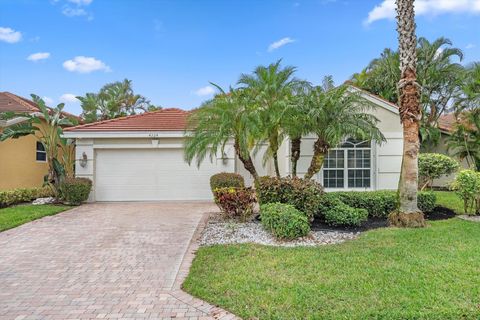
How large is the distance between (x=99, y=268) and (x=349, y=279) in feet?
15.8

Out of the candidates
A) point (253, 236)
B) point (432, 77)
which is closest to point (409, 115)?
point (253, 236)

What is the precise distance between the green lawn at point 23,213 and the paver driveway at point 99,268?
0.45 m

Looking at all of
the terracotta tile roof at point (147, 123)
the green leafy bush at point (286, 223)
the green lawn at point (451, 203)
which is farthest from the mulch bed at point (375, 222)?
the terracotta tile roof at point (147, 123)

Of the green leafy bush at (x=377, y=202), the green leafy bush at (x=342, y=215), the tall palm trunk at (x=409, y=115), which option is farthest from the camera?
the green leafy bush at (x=377, y=202)

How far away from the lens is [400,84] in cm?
976

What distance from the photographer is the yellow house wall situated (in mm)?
16484

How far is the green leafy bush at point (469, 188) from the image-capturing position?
34.1ft

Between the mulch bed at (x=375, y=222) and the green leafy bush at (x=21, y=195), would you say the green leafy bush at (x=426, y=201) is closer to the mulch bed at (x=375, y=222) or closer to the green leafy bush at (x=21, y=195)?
the mulch bed at (x=375, y=222)

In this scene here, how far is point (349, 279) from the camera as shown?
555 centimetres

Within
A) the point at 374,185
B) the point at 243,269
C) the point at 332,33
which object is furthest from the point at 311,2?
the point at 243,269

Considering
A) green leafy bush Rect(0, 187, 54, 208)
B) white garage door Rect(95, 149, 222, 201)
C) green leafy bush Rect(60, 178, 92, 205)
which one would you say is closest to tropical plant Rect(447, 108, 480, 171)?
white garage door Rect(95, 149, 222, 201)

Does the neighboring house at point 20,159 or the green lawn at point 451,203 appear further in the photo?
the neighboring house at point 20,159

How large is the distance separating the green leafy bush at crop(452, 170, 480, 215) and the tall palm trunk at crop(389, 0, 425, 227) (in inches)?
85.4

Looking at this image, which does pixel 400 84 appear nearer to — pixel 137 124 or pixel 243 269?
pixel 243 269
